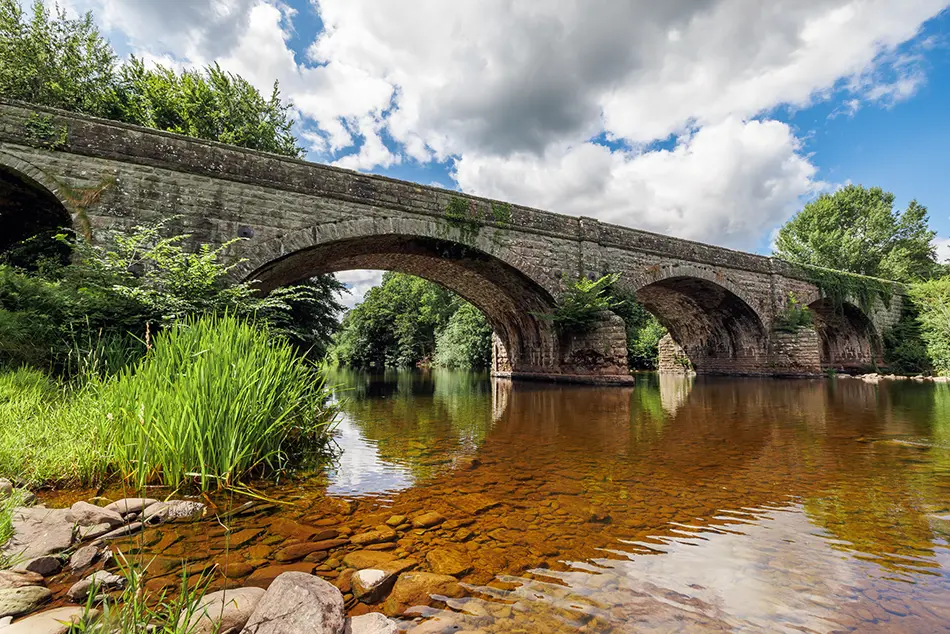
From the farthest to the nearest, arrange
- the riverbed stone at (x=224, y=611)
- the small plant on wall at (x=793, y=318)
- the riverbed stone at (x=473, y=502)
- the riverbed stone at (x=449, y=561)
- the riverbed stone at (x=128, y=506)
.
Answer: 1. the small plant on wall at (x=793, y=318)
2. the riverbed stone at (x=473, y=502)
3. the riverbed stone at (x=128, y=506)
4. the riverbed stone at (x=449, y=561)
5. the riverbed stone at (x=224, y=611)

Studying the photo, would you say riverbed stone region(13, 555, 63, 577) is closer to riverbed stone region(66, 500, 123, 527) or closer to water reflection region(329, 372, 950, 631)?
riverbed stone region(66, 500, 123, 527)

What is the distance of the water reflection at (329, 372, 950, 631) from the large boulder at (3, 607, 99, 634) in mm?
1100

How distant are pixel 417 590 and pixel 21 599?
1.38 meters

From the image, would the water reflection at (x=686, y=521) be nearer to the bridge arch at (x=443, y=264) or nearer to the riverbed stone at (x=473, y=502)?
the riverbed stone at (x=473, y=502)

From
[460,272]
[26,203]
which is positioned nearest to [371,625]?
[26,203]

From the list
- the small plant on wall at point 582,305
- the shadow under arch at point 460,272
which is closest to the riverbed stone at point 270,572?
the shadow under arch at point 460,272

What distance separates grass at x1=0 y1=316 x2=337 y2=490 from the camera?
9.16 feet

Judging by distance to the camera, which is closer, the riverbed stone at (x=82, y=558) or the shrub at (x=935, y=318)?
the riverbed stone at (x=82, y=558)

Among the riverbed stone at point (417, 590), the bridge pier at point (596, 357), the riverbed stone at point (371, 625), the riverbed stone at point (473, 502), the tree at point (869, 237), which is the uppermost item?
the tree at point (869, 237)

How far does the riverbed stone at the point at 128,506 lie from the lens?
2.25 meters

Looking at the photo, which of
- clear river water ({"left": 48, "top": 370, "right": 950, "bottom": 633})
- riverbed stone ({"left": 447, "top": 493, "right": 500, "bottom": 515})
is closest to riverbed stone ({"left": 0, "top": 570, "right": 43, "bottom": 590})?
clear river water ({"left": 48, "top": 370, "right": 950, "bottom": 633})

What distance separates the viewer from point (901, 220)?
31.0 metres

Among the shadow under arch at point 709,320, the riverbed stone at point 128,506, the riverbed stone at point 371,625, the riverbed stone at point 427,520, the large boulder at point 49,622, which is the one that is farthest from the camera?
the shadow under arch at point 709,320

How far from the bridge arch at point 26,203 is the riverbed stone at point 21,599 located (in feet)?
27.3
